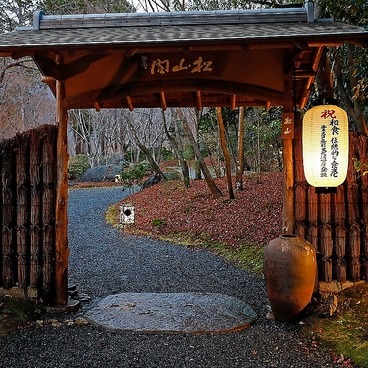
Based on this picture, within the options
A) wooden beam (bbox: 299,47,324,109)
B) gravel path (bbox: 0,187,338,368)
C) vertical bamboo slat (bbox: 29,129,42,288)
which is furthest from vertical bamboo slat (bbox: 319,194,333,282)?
vertical bamboo slat (bbox: 29,129,42,288)

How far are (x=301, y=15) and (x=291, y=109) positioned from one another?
1.27 meters

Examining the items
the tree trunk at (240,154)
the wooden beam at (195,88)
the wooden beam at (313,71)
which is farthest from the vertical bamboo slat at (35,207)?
the tree trunk at (240,154)

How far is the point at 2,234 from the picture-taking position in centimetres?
465

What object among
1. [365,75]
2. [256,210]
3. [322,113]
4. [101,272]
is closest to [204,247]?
[256,210]

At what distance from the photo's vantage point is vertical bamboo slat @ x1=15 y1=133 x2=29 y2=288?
4609 millimetres

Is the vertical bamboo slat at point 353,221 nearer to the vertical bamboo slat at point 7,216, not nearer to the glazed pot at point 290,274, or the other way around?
the glazed pot at point 290,274

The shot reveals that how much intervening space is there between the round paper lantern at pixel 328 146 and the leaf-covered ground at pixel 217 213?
445 cm

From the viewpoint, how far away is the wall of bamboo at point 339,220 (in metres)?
4.52

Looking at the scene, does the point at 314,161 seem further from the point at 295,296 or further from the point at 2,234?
the point at 2,234

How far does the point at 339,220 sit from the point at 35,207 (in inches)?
145

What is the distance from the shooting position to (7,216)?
4656 millimetres

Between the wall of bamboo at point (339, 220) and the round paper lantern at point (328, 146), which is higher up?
the round paper lantern at point (328, 146)

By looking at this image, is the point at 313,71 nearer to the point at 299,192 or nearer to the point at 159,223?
the point at 299,192

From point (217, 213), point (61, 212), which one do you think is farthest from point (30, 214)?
point (217, 213)
